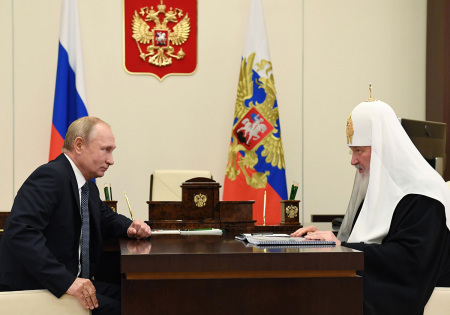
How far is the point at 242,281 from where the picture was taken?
6.44ft

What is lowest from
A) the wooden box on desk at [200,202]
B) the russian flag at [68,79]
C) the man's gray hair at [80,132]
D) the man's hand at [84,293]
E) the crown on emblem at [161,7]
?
the man's hand at [84,293]

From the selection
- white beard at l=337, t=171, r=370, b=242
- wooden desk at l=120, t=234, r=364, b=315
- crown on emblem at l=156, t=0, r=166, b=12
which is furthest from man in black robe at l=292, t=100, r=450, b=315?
crown on emblem at l=156, t=0, r=166, b=12

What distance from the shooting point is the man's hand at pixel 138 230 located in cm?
269

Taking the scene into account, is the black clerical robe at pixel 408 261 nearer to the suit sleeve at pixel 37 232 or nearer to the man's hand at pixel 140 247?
the man's hand at pixel 140 247

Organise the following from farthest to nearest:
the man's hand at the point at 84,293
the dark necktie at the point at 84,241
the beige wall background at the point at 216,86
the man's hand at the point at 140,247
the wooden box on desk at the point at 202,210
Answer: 1. the beige wall background at the point at 216,86
2. the wooden box on desk at the point at 202,210
3. the dark necktie at the point at 84,241
4. the man's hand at the point at 84,293
5. the man's hand at the point at 140,247

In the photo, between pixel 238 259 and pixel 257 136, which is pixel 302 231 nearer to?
pixel 238 259

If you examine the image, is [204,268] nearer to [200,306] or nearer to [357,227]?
[200,306]

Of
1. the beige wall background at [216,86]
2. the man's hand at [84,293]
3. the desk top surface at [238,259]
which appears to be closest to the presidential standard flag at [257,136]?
the beige wall background at [216,86]

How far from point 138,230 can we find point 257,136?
3.05 meters

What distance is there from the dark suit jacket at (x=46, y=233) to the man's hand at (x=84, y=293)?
2cm

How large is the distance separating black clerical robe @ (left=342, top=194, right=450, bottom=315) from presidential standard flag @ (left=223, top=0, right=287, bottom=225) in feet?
10.1

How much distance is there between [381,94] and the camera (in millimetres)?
6277

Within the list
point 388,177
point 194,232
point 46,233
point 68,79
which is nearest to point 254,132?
point 68,79

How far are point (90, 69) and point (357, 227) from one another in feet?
13.4
